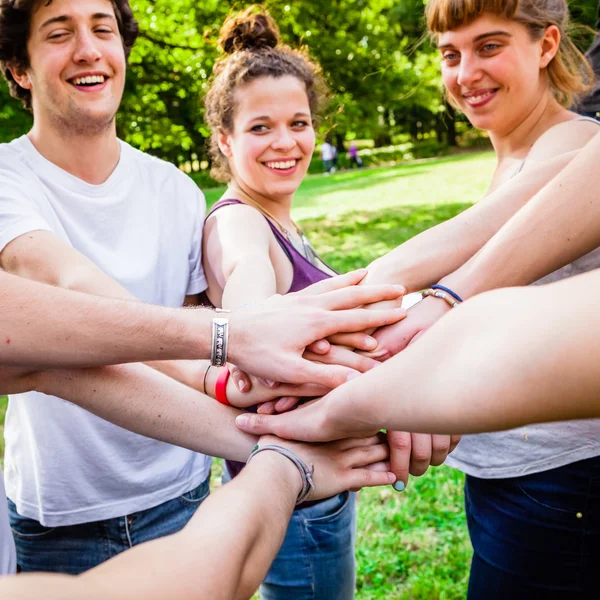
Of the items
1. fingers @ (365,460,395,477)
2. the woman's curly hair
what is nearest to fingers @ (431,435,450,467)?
fingers @ (365,460,395,477)

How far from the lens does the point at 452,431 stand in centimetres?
120

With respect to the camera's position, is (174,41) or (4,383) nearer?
(4,383)

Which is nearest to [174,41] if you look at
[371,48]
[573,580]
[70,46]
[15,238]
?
[371,48]

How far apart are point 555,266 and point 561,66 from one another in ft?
3.13

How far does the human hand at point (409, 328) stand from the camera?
2.15 metres

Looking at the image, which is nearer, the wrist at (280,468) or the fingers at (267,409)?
the wrist at (280,468)

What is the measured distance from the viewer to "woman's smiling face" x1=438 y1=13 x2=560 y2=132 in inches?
94.7

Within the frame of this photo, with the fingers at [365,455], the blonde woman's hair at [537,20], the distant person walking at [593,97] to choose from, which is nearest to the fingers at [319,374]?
the fingers at [365,455]

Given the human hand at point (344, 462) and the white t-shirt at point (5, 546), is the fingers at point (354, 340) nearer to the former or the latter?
the human hand at point (344, 462)

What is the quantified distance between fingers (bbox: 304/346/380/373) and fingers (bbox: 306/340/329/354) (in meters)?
0.02

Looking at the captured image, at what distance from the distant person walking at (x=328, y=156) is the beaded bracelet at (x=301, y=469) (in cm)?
3179

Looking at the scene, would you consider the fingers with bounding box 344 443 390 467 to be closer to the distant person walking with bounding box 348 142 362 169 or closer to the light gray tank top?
the light gray tank top

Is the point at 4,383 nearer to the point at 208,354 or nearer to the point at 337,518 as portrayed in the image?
the point at 208,354

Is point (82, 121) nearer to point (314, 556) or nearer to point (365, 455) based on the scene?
point (365, 455)
